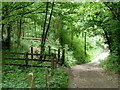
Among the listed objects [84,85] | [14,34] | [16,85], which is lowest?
[84,85]

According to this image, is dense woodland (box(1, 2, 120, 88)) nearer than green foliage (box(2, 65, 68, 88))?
No

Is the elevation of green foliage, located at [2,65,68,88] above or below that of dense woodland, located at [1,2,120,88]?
below

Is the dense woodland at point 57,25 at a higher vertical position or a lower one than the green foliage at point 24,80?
higher

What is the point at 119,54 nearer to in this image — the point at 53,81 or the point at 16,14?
the point at 53,81

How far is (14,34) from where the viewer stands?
50.2 feet

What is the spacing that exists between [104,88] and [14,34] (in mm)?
12138

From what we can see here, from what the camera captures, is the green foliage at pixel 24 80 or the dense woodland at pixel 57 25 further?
the dense woodland at pixel 57 25

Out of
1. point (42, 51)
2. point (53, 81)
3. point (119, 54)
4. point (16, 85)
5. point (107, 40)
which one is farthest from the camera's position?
point (107, 40)

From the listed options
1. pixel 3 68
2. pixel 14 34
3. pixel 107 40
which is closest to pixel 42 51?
pixel 3 68

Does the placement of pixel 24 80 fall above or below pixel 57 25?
below

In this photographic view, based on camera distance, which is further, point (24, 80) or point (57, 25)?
point (57, 25)

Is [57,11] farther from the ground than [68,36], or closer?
farther from the ground

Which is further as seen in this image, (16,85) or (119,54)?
(119,54)

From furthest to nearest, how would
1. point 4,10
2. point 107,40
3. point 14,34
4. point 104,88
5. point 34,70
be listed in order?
point 14,34 → point 107,40 → point 4,10 → point 34,70 → point 104,88
